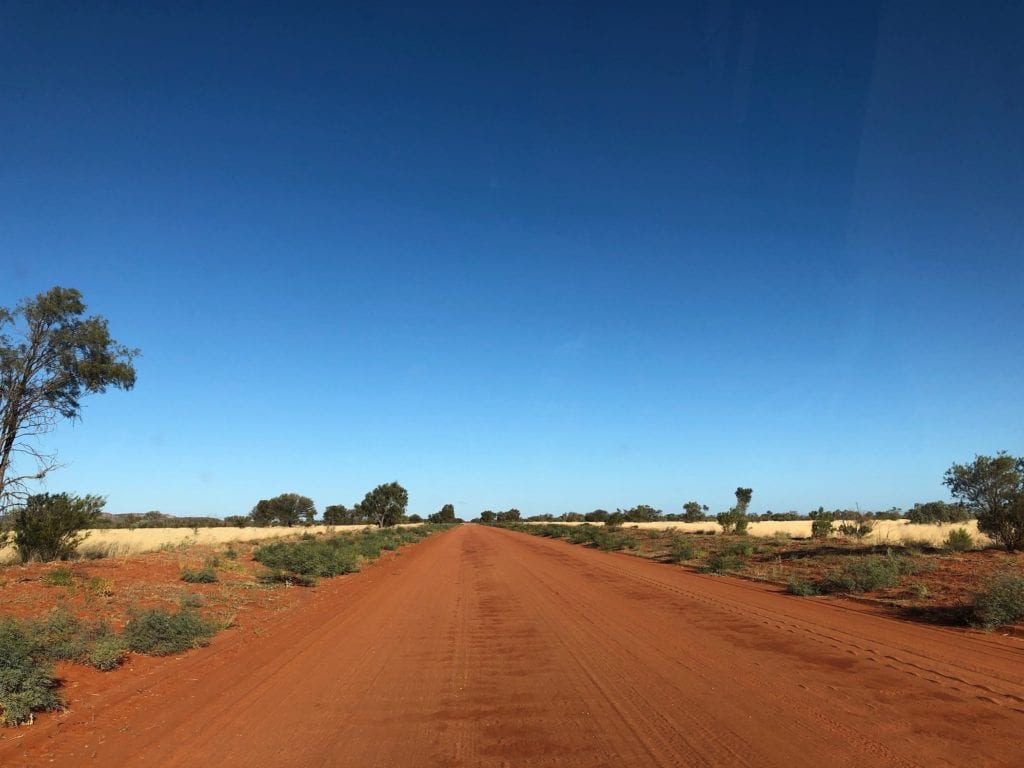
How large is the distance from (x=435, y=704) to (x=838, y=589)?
13752 mm

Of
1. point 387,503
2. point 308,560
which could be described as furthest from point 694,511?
point 308,560

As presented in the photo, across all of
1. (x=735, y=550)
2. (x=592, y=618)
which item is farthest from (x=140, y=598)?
(x=735, y=550)

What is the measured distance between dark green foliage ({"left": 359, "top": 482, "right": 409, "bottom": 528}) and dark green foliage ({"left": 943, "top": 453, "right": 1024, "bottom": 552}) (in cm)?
9270

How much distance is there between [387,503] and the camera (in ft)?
364

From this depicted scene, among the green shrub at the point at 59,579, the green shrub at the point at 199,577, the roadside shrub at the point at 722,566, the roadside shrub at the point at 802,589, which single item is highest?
the roadside shrub at the point at 722,566

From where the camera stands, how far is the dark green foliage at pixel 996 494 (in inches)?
944

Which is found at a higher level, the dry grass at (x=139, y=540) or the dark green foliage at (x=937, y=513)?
the dark green foliage at (x=937, y=513)

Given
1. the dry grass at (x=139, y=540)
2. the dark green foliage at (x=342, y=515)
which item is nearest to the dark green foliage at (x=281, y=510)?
the dark green foliage at (x=342, y=515)

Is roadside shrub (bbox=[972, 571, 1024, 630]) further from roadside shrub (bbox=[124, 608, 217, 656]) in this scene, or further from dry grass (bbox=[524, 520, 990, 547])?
dry grass (bbox=[524, 520, 990, 547])

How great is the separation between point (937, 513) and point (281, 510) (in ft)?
345

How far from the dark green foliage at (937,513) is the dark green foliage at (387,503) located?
7892cm

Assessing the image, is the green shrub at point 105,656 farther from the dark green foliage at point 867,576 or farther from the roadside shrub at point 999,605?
the dark green foliage at point 867,576

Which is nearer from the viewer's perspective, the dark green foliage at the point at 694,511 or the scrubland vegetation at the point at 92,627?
the scrubland vegetation at the point at 92,627

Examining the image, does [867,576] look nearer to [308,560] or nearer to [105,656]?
[105,656]
